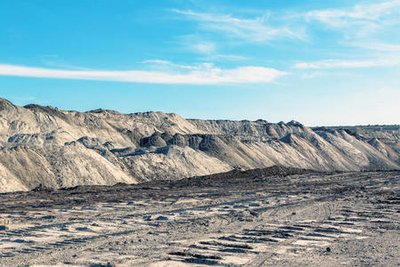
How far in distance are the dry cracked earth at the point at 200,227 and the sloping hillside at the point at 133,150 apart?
4.60 metres

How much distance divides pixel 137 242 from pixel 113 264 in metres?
2.26

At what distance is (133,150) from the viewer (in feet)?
135

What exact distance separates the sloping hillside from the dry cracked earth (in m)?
4.60

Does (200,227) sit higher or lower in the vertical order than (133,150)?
lower

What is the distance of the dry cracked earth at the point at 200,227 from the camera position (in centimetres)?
919

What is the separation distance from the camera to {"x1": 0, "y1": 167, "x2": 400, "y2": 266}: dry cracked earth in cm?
919

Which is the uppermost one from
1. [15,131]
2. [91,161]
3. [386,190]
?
[15,131]

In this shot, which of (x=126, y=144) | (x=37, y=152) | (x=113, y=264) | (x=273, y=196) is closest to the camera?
(x=113, y=264)

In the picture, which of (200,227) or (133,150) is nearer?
(200,227)

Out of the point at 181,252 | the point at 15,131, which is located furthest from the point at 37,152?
the point at 181,252

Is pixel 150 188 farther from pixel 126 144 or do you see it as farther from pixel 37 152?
pixel 126 144

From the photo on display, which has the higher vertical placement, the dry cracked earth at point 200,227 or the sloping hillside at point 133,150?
the sloping hillside at point 133,150

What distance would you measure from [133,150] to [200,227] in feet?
94.5

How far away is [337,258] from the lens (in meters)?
9.36
